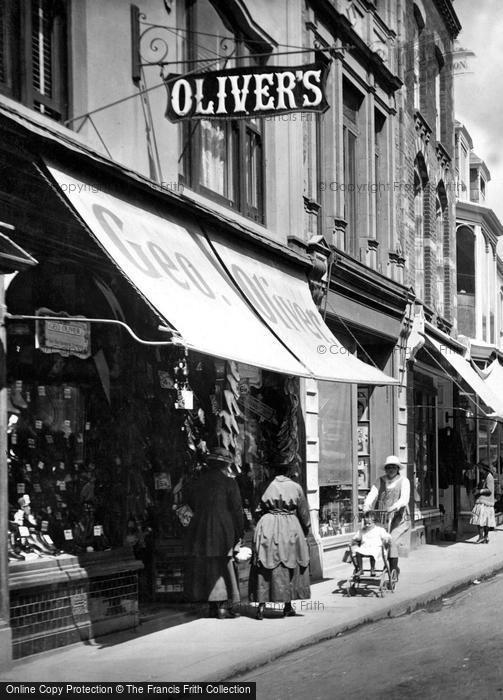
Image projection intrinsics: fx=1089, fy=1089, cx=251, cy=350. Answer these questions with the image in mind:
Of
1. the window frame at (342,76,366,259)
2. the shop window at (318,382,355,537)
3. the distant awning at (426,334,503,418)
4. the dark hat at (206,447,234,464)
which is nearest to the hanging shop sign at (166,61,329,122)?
the dark hat at (206,447,234,464)

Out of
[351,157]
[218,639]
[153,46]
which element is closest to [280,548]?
[218,639]

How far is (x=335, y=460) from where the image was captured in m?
18.2

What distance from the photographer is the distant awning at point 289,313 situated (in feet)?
41.6

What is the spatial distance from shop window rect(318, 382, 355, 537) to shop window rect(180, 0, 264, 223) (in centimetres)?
375

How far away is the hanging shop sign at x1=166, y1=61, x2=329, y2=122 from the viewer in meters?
11.6

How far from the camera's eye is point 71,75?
10.9m

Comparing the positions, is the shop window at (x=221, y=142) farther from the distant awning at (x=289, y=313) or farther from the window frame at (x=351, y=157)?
the window frame at (x=351, y=157)

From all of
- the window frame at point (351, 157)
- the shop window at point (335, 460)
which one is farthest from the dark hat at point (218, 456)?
the window frame at point (351, 157)

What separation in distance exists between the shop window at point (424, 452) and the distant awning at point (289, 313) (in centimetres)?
781

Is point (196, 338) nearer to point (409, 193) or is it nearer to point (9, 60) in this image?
point (9, 60)

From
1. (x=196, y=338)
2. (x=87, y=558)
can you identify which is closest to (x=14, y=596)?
(x=87, y=558)

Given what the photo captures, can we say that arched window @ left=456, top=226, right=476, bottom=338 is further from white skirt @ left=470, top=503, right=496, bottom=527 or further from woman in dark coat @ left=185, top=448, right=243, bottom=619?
woman in dark coat @ left=185, top=448, right=243, bottom=619

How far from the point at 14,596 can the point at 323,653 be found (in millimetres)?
2799

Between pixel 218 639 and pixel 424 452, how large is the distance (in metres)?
14.4
